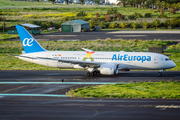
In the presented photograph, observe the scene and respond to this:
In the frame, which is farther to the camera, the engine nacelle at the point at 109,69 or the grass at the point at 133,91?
the engine nacelle at the point at 109,69

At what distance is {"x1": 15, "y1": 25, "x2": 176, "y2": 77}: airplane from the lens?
40.8 metres

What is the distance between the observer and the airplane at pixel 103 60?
134 feet

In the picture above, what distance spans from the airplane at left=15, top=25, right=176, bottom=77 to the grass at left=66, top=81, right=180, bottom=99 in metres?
6.27

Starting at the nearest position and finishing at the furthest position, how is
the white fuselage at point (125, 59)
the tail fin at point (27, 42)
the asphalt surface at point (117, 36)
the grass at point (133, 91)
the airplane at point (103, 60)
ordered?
the grass at point (133, 91), the airplane at point (103, 60), the white fuselage at point (125, 59), the tail fin at point (27, 42), the asphalt surface at point (117, 36)

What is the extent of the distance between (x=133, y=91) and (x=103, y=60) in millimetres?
11898

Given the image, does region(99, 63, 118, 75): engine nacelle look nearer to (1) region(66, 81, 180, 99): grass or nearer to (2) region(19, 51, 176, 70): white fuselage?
(2) region(19, 51, 176, 70): white fuselage

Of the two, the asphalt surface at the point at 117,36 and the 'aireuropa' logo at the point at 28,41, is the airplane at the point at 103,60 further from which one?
the asphalt surface at the point at 117,36

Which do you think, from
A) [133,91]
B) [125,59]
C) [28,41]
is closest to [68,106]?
[133,91]

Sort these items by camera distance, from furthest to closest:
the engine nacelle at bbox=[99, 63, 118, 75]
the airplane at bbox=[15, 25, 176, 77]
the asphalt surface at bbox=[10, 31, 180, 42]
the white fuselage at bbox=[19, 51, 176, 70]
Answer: the asphalt surface at bbox=[10, 31, 180, 42], the white fuselage at bbox=[19, 51, 176, 70], the airplane at bbox=[15, 25, 176, 77], the engine nacelle at bbox=[99, 63, 118, 75]

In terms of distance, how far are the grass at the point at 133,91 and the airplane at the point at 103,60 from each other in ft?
20.6

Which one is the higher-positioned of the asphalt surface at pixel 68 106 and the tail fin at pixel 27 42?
the tail fin at pixel 27 42

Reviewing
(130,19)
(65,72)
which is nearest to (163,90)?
(65,72)

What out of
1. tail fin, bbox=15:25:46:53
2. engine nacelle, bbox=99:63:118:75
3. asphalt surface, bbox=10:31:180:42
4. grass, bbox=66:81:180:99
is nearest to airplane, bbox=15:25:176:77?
engine nacelle, bbox=99:63:118:75

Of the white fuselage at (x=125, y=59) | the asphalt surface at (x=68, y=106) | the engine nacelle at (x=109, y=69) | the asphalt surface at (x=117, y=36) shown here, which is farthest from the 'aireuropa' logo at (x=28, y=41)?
the asphalt surface at (x=117, y=36)
